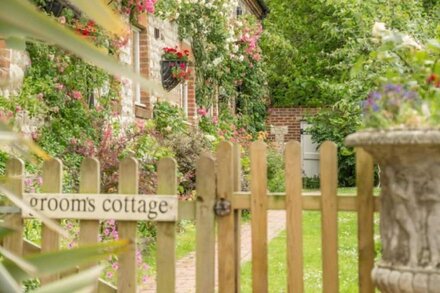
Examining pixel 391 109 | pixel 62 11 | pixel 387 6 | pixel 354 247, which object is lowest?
pixel 354 247

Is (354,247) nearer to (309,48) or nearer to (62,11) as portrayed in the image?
(62,11)

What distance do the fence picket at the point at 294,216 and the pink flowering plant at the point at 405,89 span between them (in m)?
0.53

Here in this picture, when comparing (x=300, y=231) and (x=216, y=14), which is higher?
(x=216, y=14)

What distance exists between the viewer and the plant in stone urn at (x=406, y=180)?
2.89m

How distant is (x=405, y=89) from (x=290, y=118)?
1998cm

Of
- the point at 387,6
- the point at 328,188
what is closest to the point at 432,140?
the point at 328,188

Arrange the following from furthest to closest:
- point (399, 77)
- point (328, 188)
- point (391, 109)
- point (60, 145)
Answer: point (60, 145), point (328, 188), point (399, 77), point (391, 109)

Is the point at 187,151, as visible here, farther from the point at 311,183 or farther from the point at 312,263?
the point at 311,183

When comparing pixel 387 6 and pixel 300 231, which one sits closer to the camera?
pixel 300 231

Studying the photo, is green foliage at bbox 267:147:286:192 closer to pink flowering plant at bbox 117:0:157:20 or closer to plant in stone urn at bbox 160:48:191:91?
plant in stone urn at bbox 160:48:191:91

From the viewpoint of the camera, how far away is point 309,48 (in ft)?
84.6

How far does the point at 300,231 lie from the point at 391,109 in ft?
2.80

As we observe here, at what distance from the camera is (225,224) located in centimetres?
367

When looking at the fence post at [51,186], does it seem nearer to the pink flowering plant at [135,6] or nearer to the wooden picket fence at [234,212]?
the wooden picket fence at [234,212]
